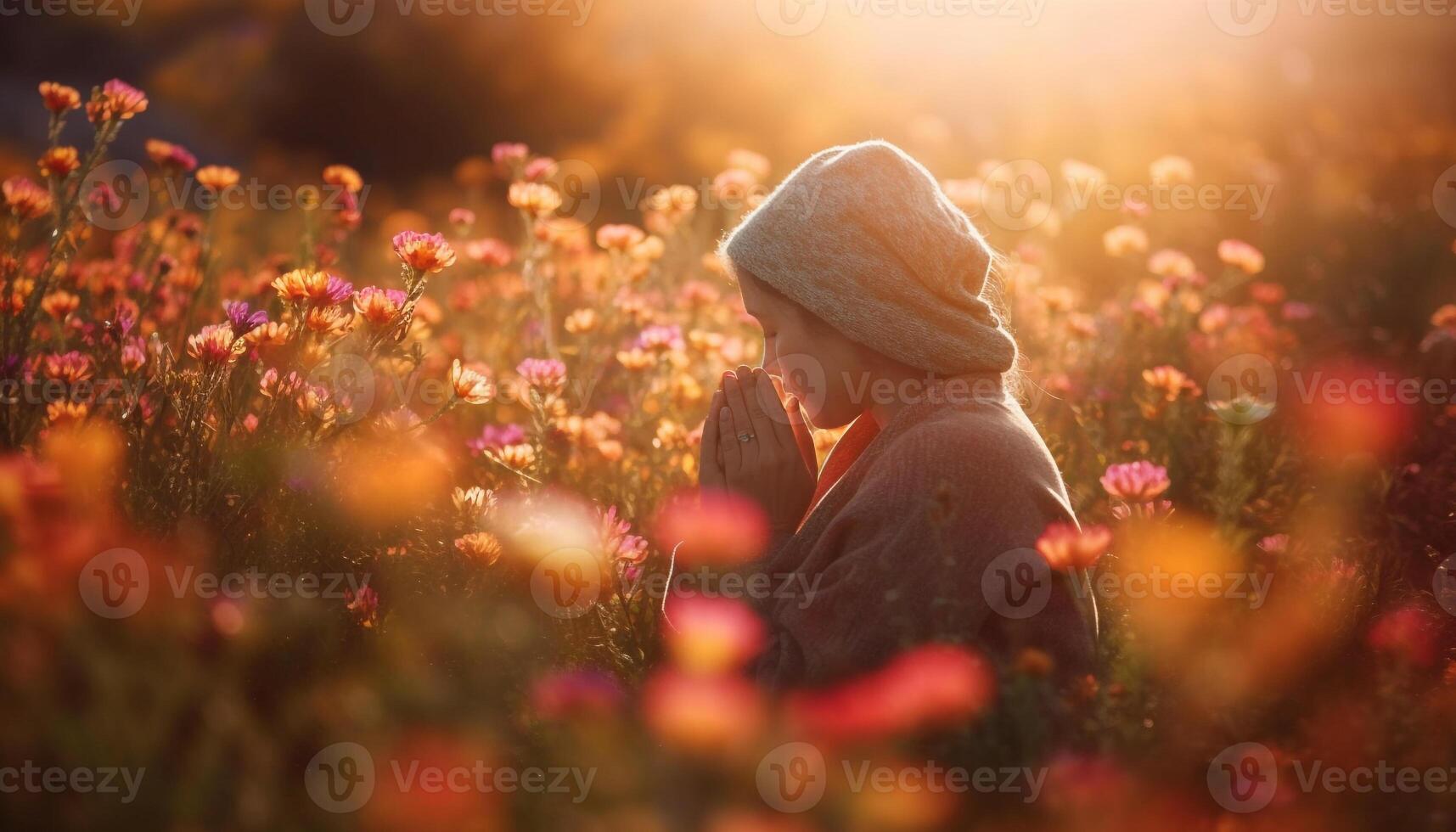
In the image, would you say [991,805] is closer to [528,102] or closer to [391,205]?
[391,205]

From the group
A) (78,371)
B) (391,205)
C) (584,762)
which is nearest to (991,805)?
(584,762)

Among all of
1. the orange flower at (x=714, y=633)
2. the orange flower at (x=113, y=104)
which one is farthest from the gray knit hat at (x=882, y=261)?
the orange flower at (x=113, y=104)

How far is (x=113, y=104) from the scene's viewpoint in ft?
9.55

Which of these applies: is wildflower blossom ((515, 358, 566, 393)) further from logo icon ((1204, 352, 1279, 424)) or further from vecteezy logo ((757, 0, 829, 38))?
vecteezy logo ((757, 0, 829, 38))

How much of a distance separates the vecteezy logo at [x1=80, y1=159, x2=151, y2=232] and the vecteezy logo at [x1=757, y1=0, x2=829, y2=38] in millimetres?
7176

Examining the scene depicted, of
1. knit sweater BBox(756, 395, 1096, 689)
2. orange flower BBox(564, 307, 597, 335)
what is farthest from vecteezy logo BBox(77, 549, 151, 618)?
orange flower BBox(564, 307, 597, 335)

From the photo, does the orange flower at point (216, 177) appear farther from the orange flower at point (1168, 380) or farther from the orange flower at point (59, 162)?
the orange flower at point (1168, 380)

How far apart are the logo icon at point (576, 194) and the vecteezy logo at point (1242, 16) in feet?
24.0

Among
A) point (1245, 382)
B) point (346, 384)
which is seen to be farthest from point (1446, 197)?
point (346, 384)

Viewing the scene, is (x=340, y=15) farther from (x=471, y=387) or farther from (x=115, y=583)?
(x=115, y=583)

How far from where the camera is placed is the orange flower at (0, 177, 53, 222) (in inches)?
118

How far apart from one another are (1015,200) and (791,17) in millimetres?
5827

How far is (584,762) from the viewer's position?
68.8 inches

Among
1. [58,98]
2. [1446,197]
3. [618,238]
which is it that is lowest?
[1446,197]
